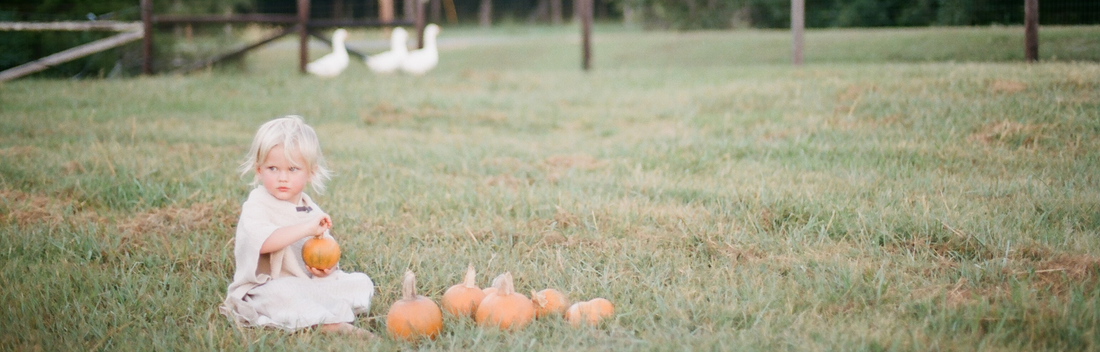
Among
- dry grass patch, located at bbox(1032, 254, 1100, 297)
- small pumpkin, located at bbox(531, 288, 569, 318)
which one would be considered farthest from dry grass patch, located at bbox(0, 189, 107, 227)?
dry grass patch, located at bbox(1032, 254, 1100, 297)

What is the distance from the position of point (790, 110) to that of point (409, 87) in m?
5.26

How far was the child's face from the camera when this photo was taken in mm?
2930

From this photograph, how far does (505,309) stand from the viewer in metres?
2.70

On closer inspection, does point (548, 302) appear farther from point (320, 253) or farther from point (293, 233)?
point (293, 233)

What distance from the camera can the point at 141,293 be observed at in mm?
3195

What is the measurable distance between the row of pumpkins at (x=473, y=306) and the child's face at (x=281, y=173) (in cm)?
→ 24

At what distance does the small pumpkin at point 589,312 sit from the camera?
276 cm

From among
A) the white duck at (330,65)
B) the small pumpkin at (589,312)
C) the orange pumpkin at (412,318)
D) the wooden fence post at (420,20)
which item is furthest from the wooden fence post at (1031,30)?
the white duck at (330,65)

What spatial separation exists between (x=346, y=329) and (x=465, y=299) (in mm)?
434

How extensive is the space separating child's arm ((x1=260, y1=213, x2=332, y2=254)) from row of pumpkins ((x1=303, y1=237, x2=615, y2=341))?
0.08m

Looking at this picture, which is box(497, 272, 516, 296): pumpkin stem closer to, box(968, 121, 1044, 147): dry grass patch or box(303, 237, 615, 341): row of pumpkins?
box(303, 237, 615, 341): row of pumpkins

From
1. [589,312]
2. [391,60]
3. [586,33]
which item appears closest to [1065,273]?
[589,312]

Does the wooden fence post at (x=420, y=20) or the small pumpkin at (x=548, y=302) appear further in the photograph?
the wooden fence post at (x=420, y=20)

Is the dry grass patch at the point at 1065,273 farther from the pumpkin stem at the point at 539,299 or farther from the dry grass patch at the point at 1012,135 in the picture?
the dry grass patch at the point at 1012,135
